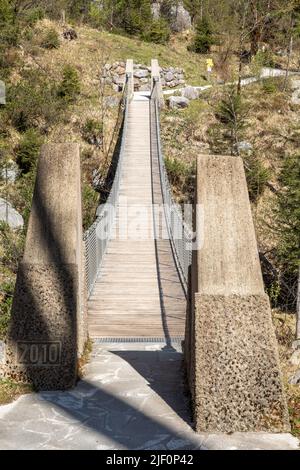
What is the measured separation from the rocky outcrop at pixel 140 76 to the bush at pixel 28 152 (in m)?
9.29

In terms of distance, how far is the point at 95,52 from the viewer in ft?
103

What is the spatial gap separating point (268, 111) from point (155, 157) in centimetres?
1065

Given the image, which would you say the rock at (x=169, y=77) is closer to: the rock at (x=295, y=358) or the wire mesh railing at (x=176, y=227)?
the wire mesh railing at (x=176, y=227)

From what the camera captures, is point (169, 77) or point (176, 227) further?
point (169, 77)

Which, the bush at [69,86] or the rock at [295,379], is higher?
the rock at [295,379]

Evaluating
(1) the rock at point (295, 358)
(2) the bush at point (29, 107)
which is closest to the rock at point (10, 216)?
(2) the bush at point (29, 107)

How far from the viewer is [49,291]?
4.70 meters

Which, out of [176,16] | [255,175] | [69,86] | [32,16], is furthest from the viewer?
[176,16]

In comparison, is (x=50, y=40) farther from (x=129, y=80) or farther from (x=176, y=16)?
(x=176, y=16)

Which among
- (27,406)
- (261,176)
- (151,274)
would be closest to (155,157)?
(261,176)

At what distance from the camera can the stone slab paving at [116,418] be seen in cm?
366

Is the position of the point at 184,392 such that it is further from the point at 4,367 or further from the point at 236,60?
the point at 236,60

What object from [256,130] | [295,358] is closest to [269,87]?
[256,130]

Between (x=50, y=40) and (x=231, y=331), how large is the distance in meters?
28.5
